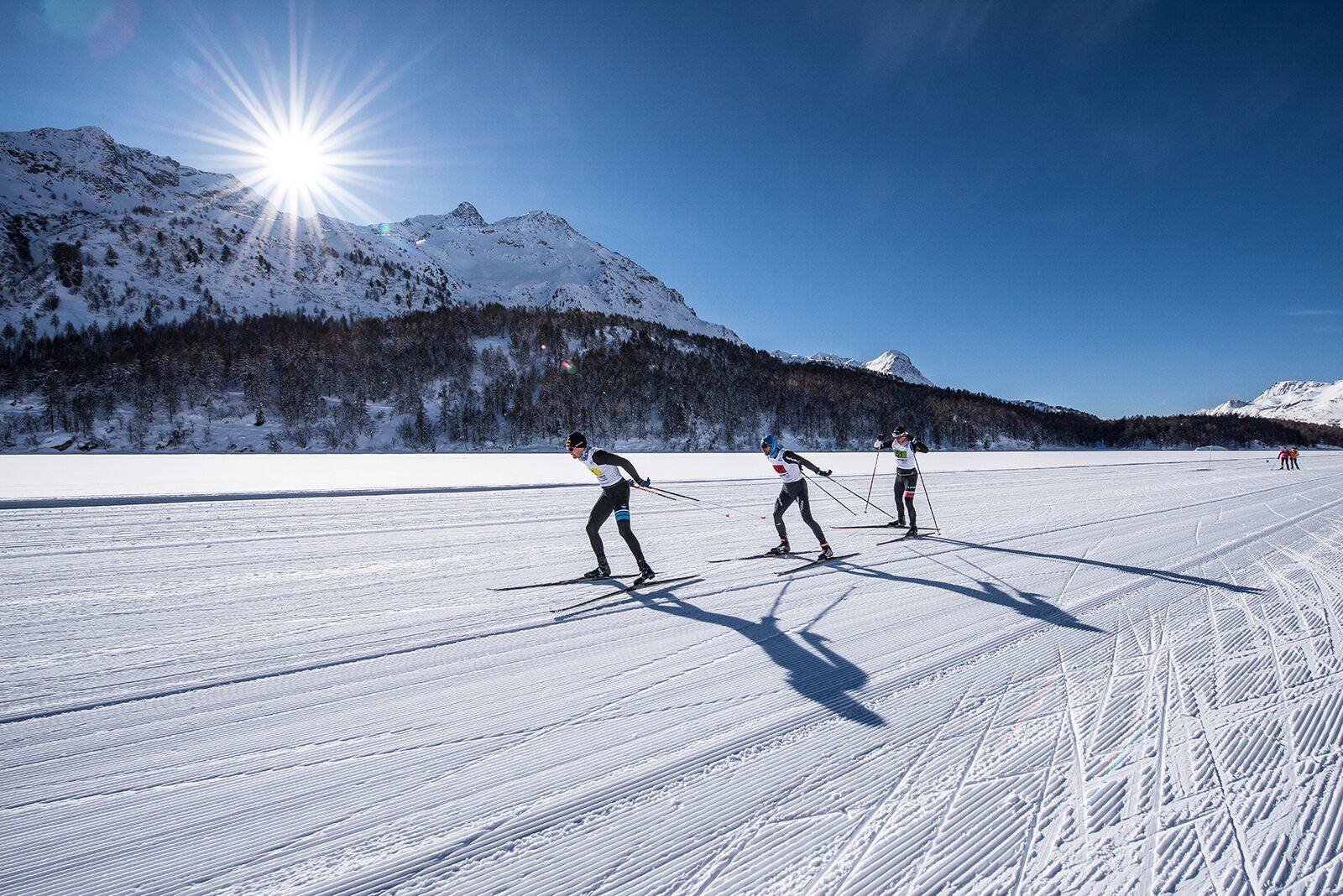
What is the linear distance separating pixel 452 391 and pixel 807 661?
2973 inches

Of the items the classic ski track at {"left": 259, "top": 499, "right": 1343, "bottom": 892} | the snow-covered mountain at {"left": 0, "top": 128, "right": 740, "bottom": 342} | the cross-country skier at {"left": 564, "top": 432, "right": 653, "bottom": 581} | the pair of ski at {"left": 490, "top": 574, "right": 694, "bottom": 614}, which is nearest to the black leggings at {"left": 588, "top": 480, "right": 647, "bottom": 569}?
the cross-country skier at {"left": 564, "top": 432, "right": 653, "bottom": 581}

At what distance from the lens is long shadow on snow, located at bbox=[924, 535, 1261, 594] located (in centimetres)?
609

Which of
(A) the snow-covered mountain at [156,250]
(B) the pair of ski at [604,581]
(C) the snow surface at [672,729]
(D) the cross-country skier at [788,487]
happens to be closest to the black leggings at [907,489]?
(C) the snow surface at [672,729]

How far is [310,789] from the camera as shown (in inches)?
107

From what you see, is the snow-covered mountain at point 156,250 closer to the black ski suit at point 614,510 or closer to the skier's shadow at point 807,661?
the black ski suit at point 614,510

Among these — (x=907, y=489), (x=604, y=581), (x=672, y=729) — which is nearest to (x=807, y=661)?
(x=672, y=729)

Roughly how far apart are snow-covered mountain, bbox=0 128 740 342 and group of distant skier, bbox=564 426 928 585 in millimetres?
128473

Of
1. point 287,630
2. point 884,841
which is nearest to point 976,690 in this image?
point 884,841

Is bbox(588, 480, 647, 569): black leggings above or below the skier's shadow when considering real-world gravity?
above

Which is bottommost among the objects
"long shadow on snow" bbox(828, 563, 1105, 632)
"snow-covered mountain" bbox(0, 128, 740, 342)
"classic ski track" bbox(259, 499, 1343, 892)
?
"classic ski track" bbox(259, 499, 1343, 892)

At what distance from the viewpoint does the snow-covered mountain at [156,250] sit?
328ft

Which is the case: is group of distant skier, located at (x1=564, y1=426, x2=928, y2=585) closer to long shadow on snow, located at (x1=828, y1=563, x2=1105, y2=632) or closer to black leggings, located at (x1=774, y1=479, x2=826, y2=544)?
black leggings, located at (x1=774, y1=479, x2=826, y2=544)

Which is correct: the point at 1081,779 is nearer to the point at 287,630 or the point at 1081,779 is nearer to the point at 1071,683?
the point at 1071,683

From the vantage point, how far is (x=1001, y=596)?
572cm
